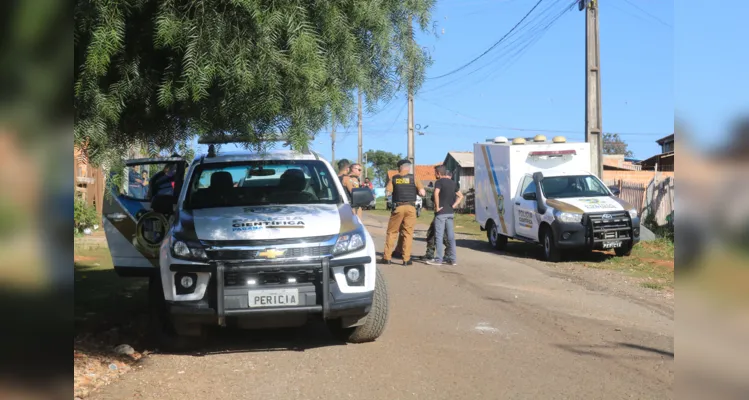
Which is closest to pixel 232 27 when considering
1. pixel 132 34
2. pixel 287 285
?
pixel 132 34

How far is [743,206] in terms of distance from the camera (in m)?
1.40

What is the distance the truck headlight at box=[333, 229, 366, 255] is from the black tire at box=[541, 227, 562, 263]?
7871 mm

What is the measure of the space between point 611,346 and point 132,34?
5.02 meters

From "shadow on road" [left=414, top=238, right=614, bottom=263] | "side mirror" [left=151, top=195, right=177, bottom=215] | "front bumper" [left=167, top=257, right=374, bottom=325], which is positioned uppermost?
"side mirror" [left=151, top=195, right=177, bottom=215]

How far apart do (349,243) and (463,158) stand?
4628 centimetres

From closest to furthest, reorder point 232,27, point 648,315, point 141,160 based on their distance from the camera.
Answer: point 232,27 → point 141,160 → point 648,315

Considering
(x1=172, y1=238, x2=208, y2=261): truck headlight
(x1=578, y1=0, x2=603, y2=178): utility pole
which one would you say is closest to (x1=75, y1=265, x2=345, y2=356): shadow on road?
(x1=172, y1=238, x2=208, y2=261): truck headlight

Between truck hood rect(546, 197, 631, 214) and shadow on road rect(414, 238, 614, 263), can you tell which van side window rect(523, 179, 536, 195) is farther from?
shadow on road rect(414, 238, 614, 263)

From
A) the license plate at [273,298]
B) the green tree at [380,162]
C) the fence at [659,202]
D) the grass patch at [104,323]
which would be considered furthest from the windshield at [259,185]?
the green tree at [380,162]

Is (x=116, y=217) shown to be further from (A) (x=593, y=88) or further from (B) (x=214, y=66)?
(A) (x=593, y=88)

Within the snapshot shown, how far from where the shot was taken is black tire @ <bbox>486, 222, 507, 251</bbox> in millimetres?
16247

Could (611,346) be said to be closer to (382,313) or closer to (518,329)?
(518,329)

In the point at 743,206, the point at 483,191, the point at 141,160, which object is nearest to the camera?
the point at 743,206

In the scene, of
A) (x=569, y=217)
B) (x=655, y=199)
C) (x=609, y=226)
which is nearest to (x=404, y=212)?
(x=569, y=217)
